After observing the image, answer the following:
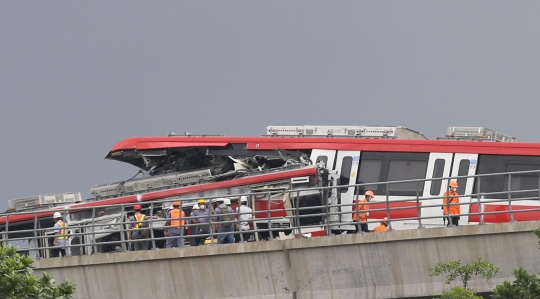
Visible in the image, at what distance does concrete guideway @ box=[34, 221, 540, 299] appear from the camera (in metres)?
21.7

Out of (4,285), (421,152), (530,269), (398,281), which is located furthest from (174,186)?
(4,285)

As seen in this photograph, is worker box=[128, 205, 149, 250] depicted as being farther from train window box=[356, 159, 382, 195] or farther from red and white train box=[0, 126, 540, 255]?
train window box=[356, 159, 382, 195]

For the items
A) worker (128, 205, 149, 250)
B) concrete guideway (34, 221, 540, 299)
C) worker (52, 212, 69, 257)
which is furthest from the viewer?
worker (128, 205, 149, 250)

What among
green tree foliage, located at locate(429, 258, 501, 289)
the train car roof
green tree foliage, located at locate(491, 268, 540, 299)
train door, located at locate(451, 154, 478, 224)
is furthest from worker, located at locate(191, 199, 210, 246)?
green tree foliage, located at locate(491, 268, 540, 299)

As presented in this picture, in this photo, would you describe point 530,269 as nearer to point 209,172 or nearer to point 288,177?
point 288,177

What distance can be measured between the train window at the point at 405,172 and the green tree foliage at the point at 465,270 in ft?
23.4

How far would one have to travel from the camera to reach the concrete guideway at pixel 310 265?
2167cm

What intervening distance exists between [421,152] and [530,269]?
747 cm

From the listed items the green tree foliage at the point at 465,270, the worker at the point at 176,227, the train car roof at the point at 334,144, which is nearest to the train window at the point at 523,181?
the train car roof at the point at 334,144

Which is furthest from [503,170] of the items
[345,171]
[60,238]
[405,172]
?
[60,238]

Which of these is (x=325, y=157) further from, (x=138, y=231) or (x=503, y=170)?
(x=138, y=231)

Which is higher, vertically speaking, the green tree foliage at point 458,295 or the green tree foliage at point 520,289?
the green tree foliage at point 520,289

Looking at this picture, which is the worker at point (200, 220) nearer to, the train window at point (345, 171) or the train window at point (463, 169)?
the train window at point (345, 171)

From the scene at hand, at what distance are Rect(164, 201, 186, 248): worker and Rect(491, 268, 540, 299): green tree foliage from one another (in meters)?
8.86
